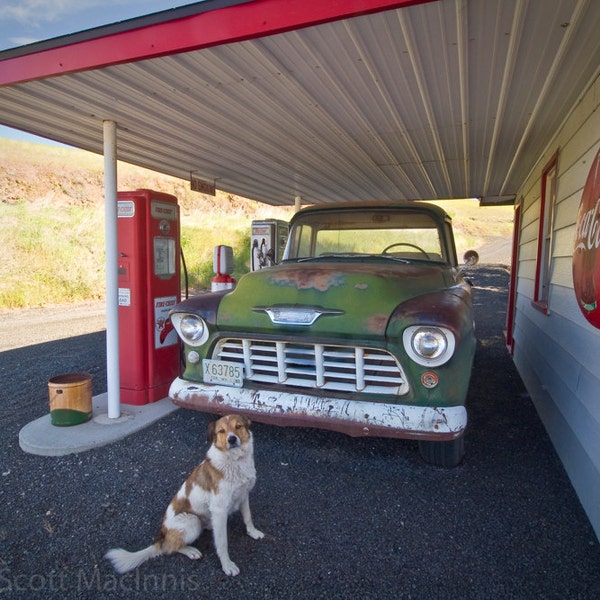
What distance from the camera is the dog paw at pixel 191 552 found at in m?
2.19

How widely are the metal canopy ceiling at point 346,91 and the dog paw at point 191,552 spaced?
8.64 ft

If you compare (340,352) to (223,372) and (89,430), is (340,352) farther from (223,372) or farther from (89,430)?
(89,430)

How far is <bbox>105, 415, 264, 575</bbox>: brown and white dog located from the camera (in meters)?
2.13

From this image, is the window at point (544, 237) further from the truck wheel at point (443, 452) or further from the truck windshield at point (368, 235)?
the truck wheel at point (443, 452)

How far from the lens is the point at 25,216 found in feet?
37.6

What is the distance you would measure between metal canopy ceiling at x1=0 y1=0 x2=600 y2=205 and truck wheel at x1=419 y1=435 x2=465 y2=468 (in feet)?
8.30

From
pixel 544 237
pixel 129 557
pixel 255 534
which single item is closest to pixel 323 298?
pixel 255 534

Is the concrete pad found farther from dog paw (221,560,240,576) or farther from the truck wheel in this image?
the truck wheel

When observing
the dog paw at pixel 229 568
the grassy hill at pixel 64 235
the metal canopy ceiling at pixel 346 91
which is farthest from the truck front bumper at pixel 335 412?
the grassy hill at pixel 64 235

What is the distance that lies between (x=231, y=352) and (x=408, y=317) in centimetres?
132

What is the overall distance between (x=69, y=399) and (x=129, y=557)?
6.03 ft

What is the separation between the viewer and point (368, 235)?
187 inches

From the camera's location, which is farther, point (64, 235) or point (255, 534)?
point (64, 235)

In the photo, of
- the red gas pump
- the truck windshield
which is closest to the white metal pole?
the red gas pump
